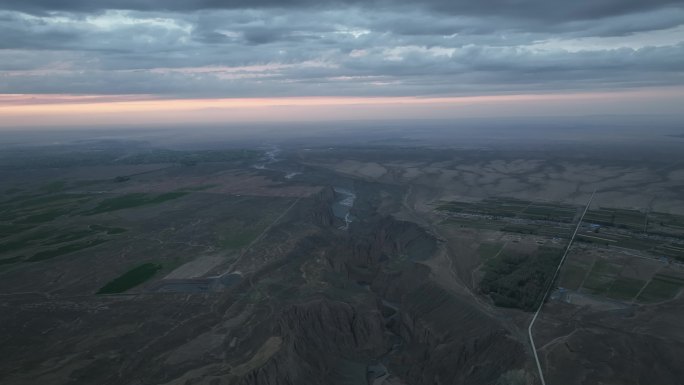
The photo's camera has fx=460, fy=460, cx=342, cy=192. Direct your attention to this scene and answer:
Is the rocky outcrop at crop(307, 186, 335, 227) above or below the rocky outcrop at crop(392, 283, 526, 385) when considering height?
above

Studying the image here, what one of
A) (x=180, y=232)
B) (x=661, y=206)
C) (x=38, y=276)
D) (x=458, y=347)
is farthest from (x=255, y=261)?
(x=661, y=206)

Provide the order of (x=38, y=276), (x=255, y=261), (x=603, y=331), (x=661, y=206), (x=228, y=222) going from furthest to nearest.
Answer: (x=661, y=206), (x=228, y=222), (x=255, y=261), (x=38, y=276), (x=603, y=331)

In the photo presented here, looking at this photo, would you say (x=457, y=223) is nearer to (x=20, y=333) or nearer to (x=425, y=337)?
(x=425, y=337)

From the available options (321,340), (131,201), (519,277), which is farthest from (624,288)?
(131,201)

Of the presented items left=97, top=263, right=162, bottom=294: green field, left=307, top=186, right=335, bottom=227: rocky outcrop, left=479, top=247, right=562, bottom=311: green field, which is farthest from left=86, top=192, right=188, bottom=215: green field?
left=479, top=247, right=562, bottom=311: green field

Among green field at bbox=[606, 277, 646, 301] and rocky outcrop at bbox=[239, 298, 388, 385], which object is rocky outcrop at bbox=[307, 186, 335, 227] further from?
green field at bbox=[606, 277, 646, 301]

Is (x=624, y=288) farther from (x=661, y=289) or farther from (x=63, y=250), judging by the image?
(x=63, y=250)

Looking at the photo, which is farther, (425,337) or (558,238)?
(558,238)

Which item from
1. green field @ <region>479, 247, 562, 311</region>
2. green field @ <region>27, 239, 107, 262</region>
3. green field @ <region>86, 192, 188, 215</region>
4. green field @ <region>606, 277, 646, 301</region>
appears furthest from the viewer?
green field @ <region>86, 192, 188, 215</region>

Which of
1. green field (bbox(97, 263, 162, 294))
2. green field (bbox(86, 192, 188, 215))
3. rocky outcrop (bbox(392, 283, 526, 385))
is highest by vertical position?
green field (bbox(86, 192, 188, 215))
